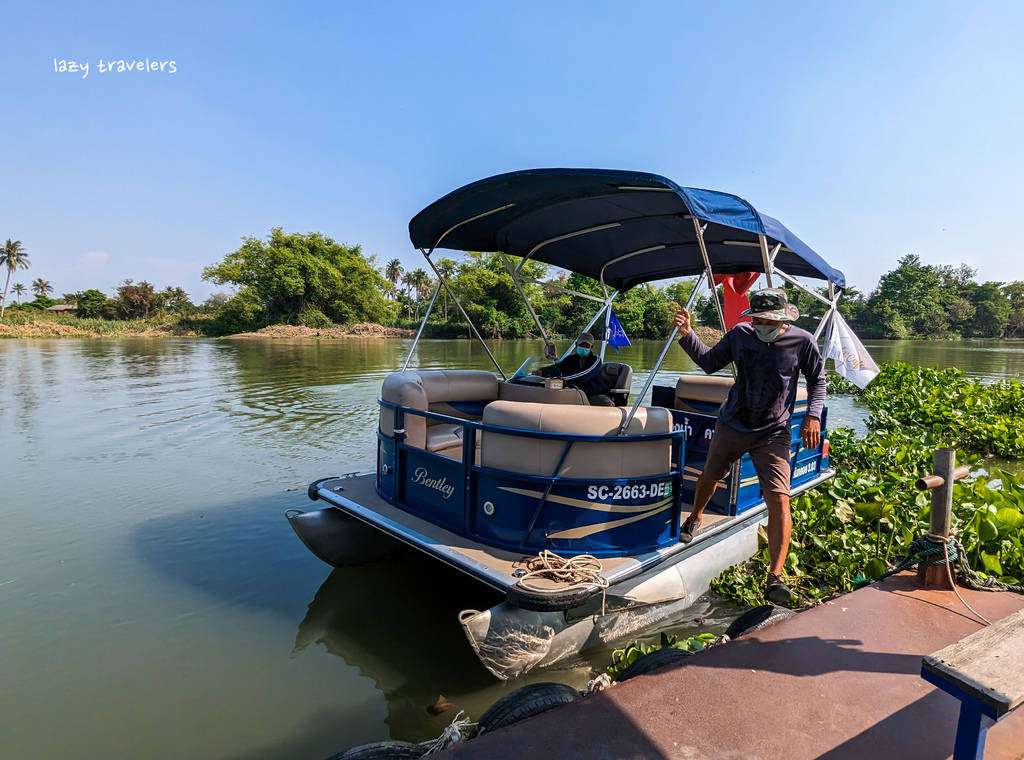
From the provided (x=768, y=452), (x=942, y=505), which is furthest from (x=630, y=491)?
(x=942, y=505)

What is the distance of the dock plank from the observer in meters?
1.70

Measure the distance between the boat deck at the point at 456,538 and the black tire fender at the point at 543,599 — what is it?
12 centimetres

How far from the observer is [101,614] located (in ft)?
15.0

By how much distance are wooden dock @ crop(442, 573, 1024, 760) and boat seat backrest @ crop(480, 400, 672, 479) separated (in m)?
1.28

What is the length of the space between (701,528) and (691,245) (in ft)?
9.72

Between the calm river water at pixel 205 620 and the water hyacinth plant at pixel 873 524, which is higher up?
the water hyacinth plant at pixel 873 524

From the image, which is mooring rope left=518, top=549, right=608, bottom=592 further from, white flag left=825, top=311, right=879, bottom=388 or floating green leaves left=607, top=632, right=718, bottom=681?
A: white flag left=825, top=311, right=879, bottom=388

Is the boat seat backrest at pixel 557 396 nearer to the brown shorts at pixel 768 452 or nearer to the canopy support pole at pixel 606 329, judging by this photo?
the brown shorts at pixel 768 452

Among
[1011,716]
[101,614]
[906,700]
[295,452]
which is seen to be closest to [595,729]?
[906,700]

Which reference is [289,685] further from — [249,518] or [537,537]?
[249,518]

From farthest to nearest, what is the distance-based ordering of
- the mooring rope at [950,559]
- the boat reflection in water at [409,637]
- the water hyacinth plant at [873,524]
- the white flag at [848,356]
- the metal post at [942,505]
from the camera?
the white flag at [848,356] → the water hyacinth plant at [873,524] → the boat reflection in water at [409,637] → the mooring rope at [950,559] → the metal post at [942,505]

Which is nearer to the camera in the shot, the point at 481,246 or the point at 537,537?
the point at 537,537

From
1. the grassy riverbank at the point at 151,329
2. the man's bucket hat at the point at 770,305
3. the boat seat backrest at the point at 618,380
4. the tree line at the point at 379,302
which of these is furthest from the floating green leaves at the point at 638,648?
the grassy riverbank at the point at 151,329

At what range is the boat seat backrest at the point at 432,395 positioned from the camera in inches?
189
